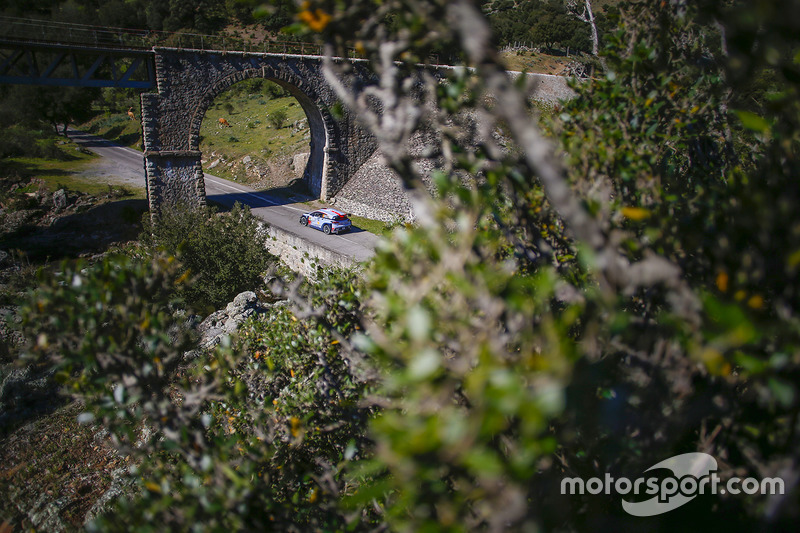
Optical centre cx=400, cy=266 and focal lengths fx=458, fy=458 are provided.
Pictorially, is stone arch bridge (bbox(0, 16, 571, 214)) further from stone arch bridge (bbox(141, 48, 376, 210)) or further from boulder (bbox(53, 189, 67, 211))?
boulder (bbox(53, 189, 67, 211))

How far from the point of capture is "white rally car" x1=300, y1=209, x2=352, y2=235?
788 inches

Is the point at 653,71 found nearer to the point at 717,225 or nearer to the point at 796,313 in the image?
the point at 717,225

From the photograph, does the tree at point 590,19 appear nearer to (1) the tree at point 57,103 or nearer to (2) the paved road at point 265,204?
(2) the paved road at point 265,204

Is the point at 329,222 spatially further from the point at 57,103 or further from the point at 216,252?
the point at 57,103

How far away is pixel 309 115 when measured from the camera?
85.2 feet

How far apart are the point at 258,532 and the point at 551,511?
1726 millimetres

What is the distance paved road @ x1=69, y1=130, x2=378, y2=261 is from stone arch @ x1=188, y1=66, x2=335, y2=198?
2289 millimetres

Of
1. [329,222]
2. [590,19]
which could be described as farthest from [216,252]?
[590,19]

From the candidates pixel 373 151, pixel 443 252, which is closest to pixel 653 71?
pixel 443 252

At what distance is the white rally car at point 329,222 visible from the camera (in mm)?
20016

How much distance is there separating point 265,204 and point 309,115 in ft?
18.6

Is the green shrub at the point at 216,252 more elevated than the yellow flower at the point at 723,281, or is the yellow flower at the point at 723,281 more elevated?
the yellow flower at the point at 723,281

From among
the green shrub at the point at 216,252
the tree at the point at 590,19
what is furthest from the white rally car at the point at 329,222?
the tree at the point at 590,19

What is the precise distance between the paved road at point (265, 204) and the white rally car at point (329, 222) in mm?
298
